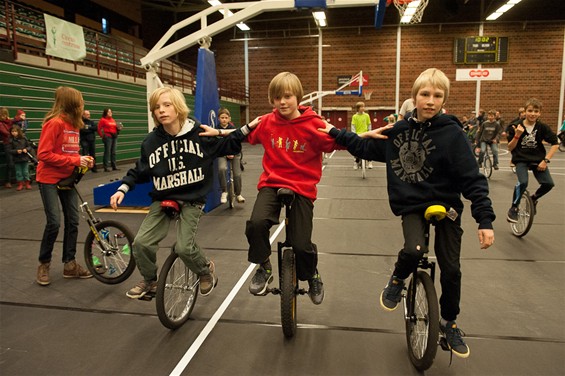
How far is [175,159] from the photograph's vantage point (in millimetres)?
3031

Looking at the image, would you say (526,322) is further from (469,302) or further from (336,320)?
(336,320)

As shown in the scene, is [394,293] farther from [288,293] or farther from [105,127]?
[105,127]

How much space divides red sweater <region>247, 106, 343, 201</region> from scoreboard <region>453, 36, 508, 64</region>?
78.8 ft

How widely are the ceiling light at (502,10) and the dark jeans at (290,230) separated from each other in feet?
73.6

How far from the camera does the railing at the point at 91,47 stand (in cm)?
1059

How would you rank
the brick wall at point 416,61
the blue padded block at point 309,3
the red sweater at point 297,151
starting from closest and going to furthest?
1. the red sweater at point 297,151
2. the blue padded block at point 309,3
3. the brick wall at point 416,61

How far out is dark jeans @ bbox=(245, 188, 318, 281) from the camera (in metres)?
2.74

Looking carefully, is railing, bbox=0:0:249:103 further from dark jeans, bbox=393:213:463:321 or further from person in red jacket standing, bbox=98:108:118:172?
dark jeans, bbox=393:213:463:321

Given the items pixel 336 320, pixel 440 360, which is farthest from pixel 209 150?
pixel 440 360

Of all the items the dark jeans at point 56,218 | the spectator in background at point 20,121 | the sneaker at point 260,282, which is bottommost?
the sneaker at point 260,282

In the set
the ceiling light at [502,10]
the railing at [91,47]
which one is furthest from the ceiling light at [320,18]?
the ceiling light at [502,10]

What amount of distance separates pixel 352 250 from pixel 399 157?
240 centimetres

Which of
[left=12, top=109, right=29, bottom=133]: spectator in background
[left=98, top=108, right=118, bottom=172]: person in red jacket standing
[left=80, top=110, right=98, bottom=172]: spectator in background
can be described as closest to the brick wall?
[left=98, top=108, right=118, bottom=172]: person in red jacket standing

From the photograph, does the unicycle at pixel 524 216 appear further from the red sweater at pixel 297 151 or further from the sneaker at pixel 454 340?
the red sweater at pixel 297 151
